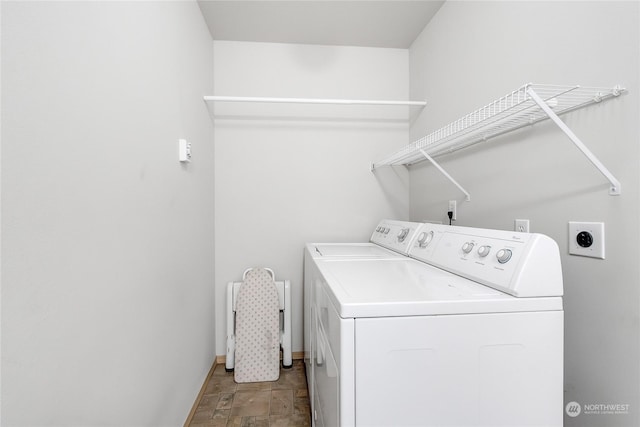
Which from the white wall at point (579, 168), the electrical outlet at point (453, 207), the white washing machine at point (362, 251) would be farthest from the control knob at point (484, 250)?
the electrical outlet at point (453, 207)

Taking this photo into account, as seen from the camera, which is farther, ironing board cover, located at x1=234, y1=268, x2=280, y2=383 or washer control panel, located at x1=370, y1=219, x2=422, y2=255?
ironing board cover, located at x1=234, y1=268, x2=280, y2=383

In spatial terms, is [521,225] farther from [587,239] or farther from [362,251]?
[362,251]

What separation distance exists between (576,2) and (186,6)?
6.40ft

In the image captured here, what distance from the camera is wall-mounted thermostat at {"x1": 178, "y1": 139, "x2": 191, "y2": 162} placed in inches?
64.3

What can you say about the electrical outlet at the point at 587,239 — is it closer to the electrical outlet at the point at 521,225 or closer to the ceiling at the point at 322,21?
the electrical outlet at the point at 521,225

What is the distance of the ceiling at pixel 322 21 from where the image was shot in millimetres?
2020

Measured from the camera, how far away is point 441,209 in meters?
2.05

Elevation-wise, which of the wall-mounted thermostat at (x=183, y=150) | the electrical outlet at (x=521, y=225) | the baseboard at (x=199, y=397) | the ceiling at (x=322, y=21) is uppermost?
the ceiling at (x=322, y=21)

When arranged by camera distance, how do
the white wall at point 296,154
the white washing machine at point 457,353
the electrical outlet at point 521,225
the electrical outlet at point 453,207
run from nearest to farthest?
1. the white washing machine at point 457,353
2. the electrical outlet at point 521,225
3. the electrical outlet at point 453,207
4. the white wall at point 296,154

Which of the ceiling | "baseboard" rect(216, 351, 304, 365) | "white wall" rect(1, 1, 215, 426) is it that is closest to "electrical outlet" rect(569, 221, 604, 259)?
"white wall" rect(1, 1, 215, 426)

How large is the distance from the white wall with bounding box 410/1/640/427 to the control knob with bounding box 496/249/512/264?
1.06 feet

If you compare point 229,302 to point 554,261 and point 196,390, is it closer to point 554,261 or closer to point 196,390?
point 196,390

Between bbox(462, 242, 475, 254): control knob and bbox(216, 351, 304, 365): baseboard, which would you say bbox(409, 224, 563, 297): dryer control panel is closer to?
bbox(462, 242, 475, 254): control knob

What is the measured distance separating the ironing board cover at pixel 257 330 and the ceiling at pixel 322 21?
1.96 metres
